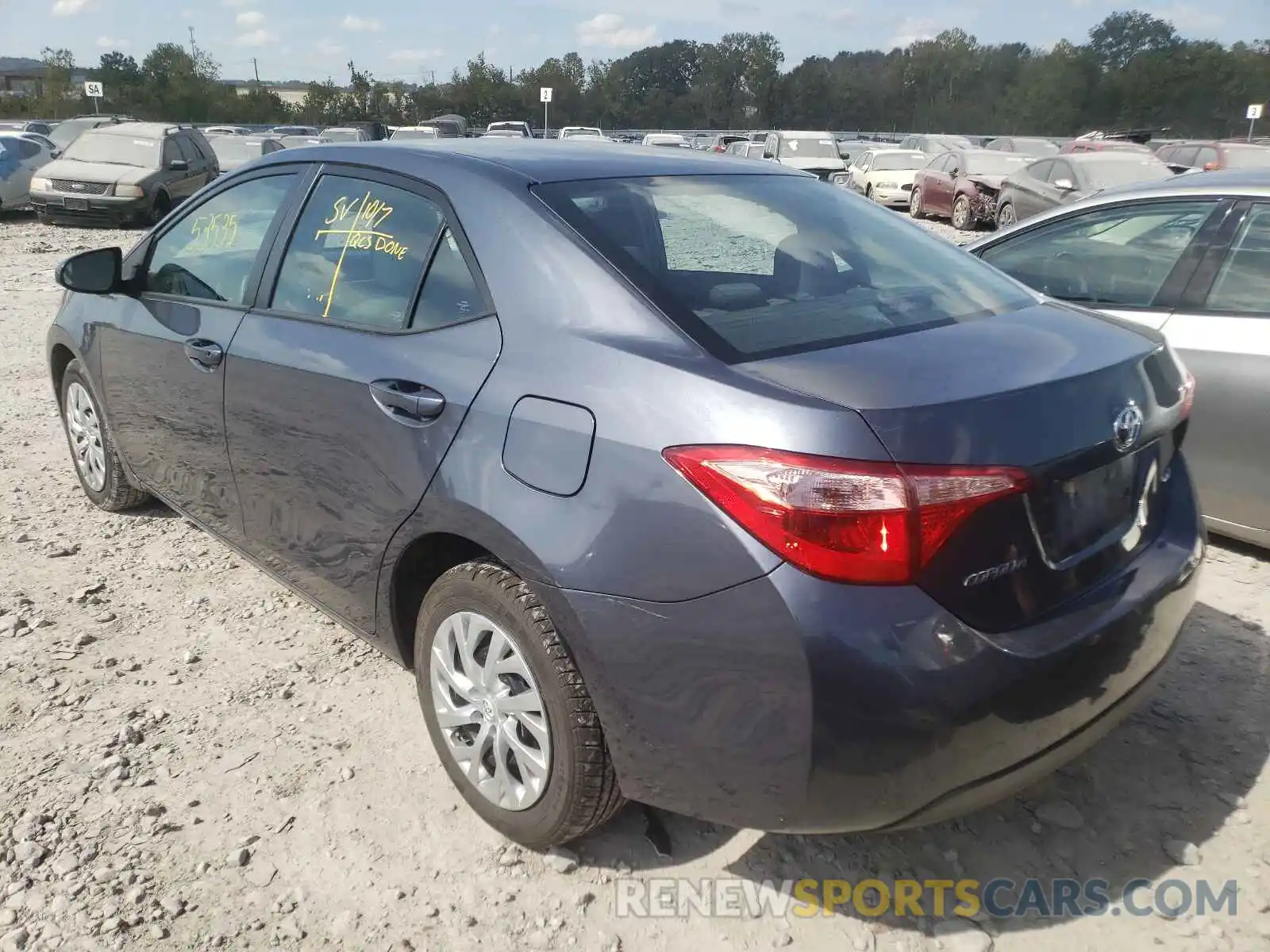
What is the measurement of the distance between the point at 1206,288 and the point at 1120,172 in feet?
42.5

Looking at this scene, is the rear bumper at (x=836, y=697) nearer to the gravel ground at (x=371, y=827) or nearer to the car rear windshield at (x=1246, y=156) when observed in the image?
the gravel ground at (x=371, y=827)

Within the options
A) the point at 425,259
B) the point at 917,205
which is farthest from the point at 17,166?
the point at 425,259

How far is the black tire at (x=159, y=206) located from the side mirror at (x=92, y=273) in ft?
49.9

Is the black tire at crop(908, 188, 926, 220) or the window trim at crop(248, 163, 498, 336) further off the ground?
the window trim at crop(248, 163, 498, 336)

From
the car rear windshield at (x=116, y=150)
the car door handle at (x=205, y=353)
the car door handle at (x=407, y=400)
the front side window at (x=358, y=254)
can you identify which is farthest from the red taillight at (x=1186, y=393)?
the car rear windshield at (x=116, y=150)

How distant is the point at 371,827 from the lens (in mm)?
2684

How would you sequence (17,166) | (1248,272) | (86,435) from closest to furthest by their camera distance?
(1248,272) → (86,435) → (17,166)

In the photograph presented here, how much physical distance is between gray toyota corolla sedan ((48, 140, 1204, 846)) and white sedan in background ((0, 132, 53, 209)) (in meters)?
19.3

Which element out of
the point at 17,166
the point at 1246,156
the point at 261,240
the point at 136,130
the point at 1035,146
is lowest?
the point at 17,166

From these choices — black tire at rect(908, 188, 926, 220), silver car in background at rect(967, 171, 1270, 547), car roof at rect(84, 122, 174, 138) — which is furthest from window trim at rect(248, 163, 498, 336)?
black tire at rect(908, 188, 926, 220)

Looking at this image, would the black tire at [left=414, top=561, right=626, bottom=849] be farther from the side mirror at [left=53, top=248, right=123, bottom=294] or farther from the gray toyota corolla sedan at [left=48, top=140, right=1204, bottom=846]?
→ the side mirror at [left=53, top=248, right=123, bottom=294]

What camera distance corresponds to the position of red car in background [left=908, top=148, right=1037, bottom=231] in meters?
18.3

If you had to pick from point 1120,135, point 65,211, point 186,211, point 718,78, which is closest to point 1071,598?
point 186,211

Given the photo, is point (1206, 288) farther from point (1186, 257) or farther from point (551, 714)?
point (551, 714)
